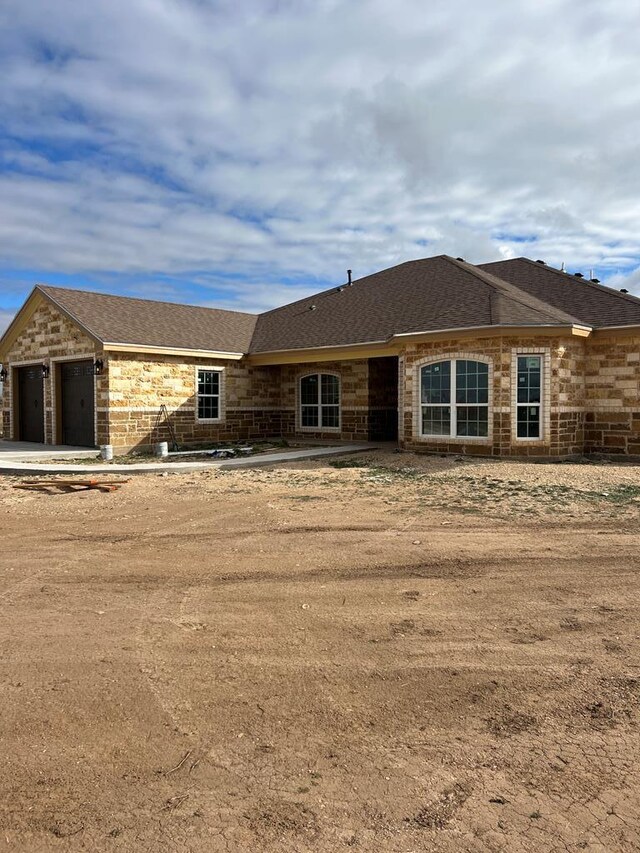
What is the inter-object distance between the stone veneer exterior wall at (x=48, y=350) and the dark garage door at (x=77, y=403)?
29 centimetres

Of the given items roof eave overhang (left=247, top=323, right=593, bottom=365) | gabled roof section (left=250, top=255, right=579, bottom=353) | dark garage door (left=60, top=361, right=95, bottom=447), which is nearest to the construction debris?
dark garage door (left=60, top=361, right=95, bottom=447)

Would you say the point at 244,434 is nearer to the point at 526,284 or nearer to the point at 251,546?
the point at 526,284

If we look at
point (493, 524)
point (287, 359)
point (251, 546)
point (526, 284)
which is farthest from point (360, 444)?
point (251, 546)

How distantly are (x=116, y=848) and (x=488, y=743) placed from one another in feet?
6.13

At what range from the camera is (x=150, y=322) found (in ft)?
66.4

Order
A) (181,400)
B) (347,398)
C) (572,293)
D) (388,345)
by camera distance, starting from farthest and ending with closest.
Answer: (347,398) → (181,400) → (572,293) → (388,345)

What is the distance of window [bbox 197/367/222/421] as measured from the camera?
19952mm

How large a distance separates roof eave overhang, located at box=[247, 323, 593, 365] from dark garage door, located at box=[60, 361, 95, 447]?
17.2ft

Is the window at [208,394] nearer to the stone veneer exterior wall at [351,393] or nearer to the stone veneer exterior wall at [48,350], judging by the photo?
the stone veneer exterior wall at [351,393]

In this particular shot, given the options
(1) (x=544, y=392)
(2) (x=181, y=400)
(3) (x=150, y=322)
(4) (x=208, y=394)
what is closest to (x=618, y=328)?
(1) (x=544, y=392)

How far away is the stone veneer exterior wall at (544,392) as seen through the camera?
1456 cm

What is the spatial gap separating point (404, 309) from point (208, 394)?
6694mm

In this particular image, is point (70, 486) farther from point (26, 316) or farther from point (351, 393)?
point (26, 316)

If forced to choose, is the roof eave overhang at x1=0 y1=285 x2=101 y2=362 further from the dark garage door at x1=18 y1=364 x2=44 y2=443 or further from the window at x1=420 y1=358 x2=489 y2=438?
the window at x1=420 y1=358 x2=489 y2=438
